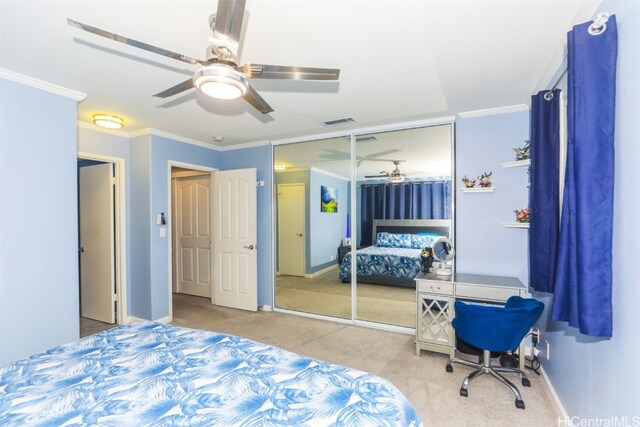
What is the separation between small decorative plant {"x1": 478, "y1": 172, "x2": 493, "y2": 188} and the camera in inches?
120

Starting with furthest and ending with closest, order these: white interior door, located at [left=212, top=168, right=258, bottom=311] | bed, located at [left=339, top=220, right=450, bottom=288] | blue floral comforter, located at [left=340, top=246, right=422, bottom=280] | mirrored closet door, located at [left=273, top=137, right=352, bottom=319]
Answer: mirrored closet door, located at [left=273, top=137, right=352, bottom=319], blue floral comforter, located at [left=340, top=246, right=422, bottom=280], bed, located at [left=339, top=220, right=450, bottom=288], white interior door, located at [left=212, top=168, right=258, bottom=311]

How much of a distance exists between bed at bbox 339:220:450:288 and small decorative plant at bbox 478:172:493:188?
145cm

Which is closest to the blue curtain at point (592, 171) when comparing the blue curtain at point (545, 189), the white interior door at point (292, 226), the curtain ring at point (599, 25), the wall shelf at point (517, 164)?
the curtain ring at point (599, 25)

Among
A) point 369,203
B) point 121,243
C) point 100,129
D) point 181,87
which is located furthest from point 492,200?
point 100,129

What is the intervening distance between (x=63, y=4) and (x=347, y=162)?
4.01 m

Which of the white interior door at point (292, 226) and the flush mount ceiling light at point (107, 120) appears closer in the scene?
the flush mount ceiling light at point (107, 120)

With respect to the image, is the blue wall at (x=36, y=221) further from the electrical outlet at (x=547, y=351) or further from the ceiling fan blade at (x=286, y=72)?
the electrical outlet at (x=547, y=351)

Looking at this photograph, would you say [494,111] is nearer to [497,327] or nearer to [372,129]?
[372,129]

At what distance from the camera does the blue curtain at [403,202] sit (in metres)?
3.68

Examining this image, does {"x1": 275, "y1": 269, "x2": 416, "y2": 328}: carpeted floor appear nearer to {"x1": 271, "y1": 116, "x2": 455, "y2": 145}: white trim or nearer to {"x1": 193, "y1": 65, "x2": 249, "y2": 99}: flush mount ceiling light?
{"x1": 271, "y1": 116, "x2": 455, "y2": 145}: white trim

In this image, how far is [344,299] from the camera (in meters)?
4.74

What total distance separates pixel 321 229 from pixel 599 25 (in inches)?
194

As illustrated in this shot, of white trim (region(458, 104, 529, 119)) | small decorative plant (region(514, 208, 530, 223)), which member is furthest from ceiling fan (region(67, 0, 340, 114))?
small decorative plant (region(514, 208, 530, 223))

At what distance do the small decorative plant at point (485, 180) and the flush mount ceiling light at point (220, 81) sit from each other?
2558 mm
